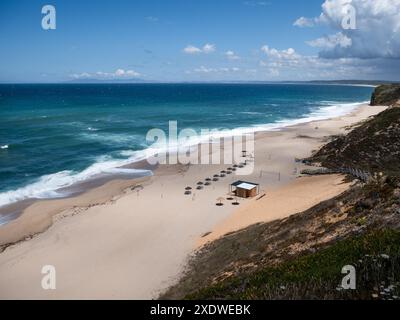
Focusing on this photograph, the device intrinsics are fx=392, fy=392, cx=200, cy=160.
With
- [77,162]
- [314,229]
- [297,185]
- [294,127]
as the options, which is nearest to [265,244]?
[314,229]

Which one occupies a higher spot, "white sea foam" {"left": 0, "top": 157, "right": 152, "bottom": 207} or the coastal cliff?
the coastal cliff

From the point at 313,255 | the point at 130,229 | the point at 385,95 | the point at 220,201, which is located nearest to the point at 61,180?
the point at 130,229

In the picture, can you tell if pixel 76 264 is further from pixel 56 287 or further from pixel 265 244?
pixel 265 244

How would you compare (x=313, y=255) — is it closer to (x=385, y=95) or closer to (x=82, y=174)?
(x=82, y=174)

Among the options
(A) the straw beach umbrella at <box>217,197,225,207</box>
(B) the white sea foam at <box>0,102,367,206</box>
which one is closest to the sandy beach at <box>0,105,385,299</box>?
(A) the straw beach umbrella at <box>217,197,225,207</box>

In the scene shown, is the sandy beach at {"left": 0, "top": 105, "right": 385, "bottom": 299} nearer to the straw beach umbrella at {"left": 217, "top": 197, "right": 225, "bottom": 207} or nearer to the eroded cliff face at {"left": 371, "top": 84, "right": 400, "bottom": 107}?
the straw beach umbrella at {"left": 217, "top": 197, "right": 225, "bottom": 207}

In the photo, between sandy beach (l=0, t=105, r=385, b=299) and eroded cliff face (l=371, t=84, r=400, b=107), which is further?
eroded cliff face (l=371, t=84, r=400, b=107)

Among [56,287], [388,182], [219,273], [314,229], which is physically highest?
[388,182]
